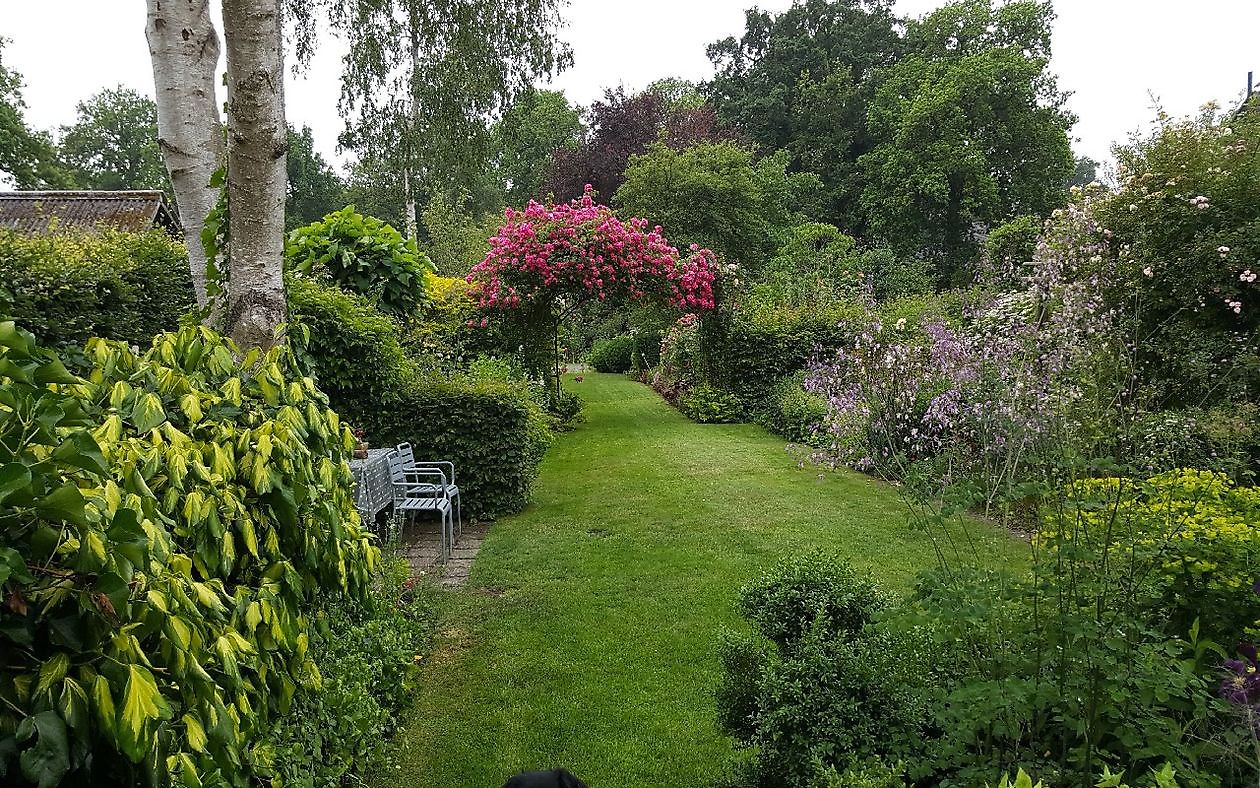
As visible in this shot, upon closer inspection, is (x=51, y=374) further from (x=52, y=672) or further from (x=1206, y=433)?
(x=1206, y=433)

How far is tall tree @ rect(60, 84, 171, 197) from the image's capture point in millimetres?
46094

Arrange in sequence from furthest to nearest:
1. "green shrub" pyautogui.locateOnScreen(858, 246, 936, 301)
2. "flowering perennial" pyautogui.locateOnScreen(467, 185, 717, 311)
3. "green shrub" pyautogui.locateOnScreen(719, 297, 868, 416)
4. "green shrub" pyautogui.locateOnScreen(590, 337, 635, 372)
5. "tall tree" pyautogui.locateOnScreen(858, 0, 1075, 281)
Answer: "tall tree" pyautogui.locateOnScreen(858, 0, 1075, 281)
"green shrub" pyautogui.locateOnScreen(590, 337, 635, 372)
"green shrub" pyautogui.locateOnScreen(858, 246, 936, 301)
"green shrub" pyautogui.locateOnScreen(719, 297, 868, 416)
"flowering perennial" pyautogui.locateOnScreen(467, 185, 717, 311)

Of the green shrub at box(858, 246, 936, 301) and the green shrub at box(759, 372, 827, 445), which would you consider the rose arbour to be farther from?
the green shrub at box(858, 246, 936, 301)

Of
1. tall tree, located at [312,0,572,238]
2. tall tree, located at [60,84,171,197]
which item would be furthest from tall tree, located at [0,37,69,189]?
tall tree, located at [312,0,572,238]

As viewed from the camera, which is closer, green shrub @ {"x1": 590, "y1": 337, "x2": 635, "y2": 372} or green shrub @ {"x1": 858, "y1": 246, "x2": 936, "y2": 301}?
green shrub @ {"x1": 858, "y1": 246, "x2": 936, "y2": 301}

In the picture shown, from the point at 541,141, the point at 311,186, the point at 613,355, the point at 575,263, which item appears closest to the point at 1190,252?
the point at 575,263

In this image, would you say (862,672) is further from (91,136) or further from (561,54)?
(91,136)

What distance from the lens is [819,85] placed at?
1232 inches

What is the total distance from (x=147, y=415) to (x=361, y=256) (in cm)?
592

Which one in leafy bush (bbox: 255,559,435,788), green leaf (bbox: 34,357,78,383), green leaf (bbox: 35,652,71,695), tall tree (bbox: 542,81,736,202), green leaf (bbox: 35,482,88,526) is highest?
tall tree (bbox: 542,81,736,202)

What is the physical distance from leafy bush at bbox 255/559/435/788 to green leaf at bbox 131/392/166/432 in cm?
83

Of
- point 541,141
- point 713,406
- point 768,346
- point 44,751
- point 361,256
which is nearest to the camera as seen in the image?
point 44,751

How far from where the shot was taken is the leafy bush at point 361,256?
6.97 metres

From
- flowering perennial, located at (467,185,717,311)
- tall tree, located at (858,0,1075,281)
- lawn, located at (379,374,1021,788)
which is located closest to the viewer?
lawn, located at (379,374,1021,788)
